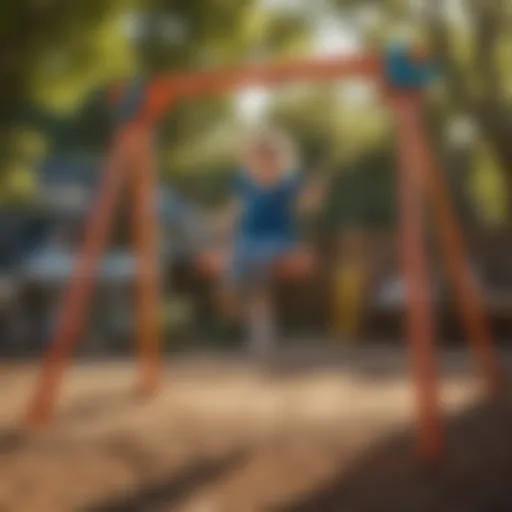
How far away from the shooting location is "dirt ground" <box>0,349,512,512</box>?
2.32m

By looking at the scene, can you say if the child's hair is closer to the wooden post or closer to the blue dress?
the blue dress

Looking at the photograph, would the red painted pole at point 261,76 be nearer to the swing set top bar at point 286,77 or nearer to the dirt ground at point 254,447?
the swing set top bar at point 286,77

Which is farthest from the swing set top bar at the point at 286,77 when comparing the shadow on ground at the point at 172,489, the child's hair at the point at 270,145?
the child's hair at the point at 270,145

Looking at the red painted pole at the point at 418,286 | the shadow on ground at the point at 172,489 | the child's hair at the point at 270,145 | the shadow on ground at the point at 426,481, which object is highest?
the child's hair at the point at 270,145

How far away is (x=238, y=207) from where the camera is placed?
5160 mm

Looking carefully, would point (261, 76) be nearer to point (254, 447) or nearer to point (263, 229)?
point (254, 447)

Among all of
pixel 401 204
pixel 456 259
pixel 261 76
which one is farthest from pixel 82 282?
pixel 456 259

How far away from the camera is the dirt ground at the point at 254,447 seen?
7.61ft

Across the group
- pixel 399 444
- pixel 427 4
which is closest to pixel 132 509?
pixel 399 444

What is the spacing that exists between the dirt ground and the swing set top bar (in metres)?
1.00

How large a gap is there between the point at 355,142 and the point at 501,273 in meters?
1.56

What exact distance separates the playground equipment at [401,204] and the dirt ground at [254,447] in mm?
127

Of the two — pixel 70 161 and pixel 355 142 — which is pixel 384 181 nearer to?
pixel 355 142

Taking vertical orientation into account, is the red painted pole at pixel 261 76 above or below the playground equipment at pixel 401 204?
above
